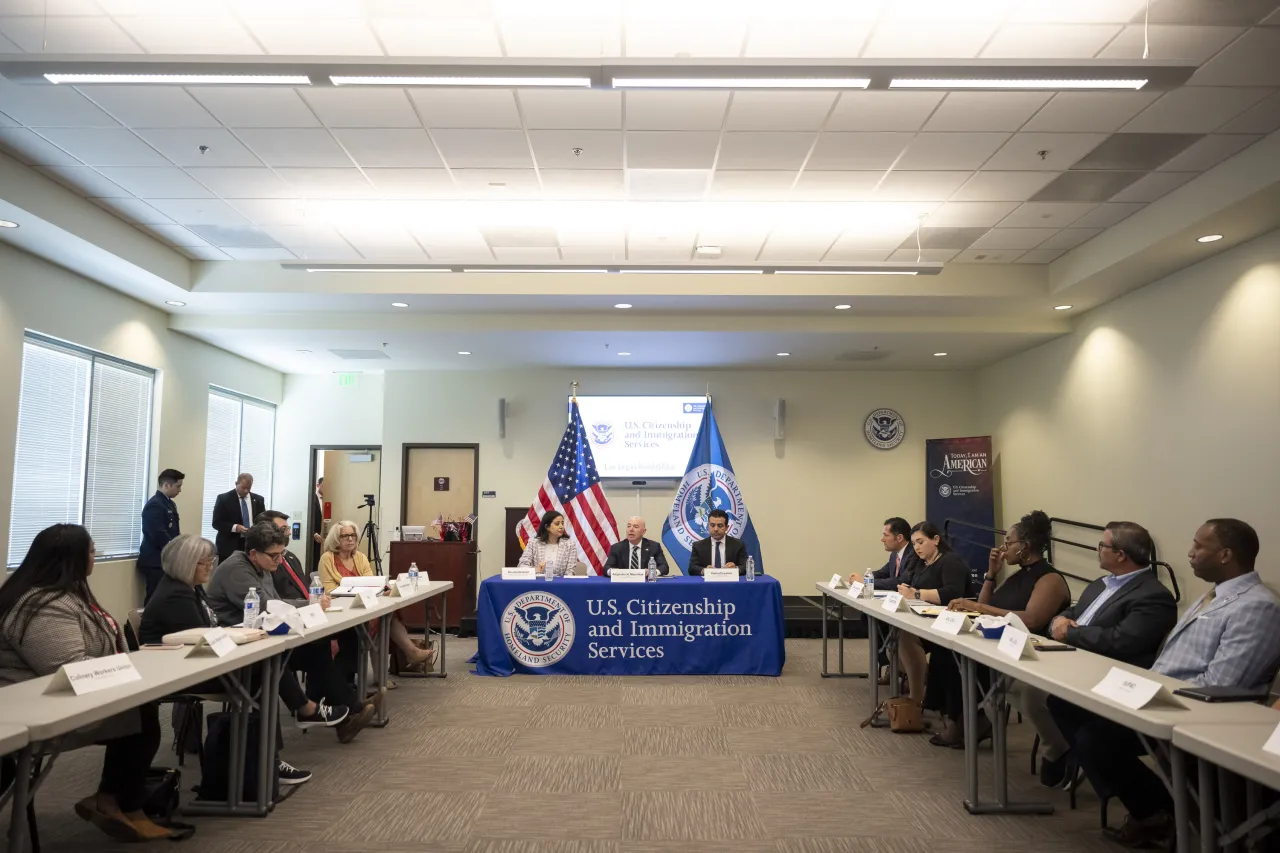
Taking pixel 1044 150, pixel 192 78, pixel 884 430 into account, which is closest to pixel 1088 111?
pixel 1044 150

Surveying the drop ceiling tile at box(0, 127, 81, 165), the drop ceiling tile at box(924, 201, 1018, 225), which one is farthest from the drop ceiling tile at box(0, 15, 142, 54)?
the drop ceiling tile at box(924, 201, 1018, 225)

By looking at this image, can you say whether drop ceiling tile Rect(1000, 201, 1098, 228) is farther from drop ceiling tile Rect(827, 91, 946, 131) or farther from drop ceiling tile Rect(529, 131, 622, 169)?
drop ceiling tile Rect(529, 131, 622, 169)

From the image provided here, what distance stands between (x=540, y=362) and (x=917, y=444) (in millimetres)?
4554

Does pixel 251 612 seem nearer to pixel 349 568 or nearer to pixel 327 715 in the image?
pixel 327 715

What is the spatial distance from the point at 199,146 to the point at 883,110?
3732 mm

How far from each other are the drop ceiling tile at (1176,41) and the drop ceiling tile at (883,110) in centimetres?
78

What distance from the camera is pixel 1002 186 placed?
543 cm

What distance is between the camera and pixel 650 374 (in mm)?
10211

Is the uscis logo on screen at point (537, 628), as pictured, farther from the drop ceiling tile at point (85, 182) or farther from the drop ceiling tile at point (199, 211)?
the drop ceiling tile at point (85, 182)

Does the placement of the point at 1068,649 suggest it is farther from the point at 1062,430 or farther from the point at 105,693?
the point at 1062,430

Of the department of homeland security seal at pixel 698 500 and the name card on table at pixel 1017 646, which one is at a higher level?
the department of homeland security seal at pixel 698 500

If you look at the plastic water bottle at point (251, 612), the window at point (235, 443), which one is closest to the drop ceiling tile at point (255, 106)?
the plastic water bottle at point (251, 612)

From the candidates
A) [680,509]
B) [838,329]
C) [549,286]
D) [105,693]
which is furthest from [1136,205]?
[105,693]

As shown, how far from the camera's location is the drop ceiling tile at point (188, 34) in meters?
3.66
